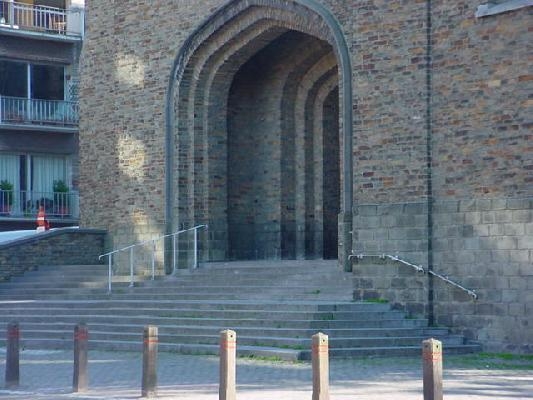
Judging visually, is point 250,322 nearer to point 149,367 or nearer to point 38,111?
point 149,367

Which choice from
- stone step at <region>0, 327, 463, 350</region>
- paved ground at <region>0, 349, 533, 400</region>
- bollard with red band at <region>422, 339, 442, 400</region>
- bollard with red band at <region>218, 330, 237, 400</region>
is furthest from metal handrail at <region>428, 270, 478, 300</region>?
bollard with red band at <region>422, 339, 442, 400</region>

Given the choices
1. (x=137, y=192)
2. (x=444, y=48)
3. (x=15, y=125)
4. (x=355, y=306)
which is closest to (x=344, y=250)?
(x=355, y=306)

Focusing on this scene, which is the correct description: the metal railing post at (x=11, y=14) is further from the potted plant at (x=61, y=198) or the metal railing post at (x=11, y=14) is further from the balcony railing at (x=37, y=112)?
the potted plant at (x=61, y=198)

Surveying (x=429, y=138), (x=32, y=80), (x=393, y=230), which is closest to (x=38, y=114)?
(x=32, y=80)

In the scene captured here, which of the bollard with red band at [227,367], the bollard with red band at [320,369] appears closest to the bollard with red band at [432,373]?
the bollard with red band at [320,369]

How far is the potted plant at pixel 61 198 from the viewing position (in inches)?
1657

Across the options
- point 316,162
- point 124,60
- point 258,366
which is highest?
point 124,60

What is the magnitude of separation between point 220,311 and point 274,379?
5492 millimetres

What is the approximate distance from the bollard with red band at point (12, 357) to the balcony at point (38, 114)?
77.4ft

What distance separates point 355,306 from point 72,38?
2257 centimetres

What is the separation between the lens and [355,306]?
73.5ft

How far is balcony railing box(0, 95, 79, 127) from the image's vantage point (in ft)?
134

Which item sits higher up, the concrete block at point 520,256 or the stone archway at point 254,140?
the stone archway at point 254,140

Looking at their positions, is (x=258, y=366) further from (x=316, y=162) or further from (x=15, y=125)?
(x=15, y=125)
